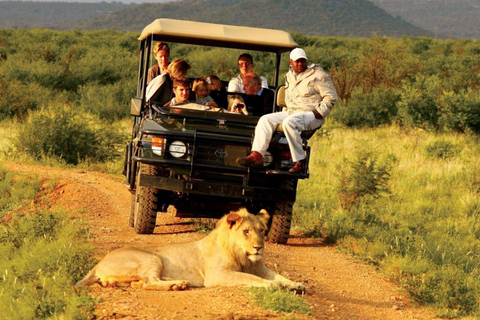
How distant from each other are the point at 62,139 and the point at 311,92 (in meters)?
7.95

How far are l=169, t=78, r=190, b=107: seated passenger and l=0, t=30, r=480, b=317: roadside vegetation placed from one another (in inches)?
91.6

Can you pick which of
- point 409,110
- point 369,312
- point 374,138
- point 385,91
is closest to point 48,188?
point 369,312

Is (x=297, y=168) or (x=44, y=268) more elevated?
(x=297, y=168)

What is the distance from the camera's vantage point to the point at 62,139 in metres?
15.4

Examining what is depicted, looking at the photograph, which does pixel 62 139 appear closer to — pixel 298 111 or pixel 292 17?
pixel 298 111

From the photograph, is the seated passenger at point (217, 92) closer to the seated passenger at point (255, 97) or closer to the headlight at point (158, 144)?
the seated passenger at point (255, 97)

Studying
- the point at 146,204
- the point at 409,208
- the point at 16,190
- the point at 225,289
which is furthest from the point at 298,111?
the point at 16,190

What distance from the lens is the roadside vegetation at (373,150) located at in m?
8.66

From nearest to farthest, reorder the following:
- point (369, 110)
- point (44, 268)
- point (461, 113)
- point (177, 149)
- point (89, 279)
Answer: point (89, 279) → point (44, 268) → point (177, 149) → point (461, 113) → point (369, 110)

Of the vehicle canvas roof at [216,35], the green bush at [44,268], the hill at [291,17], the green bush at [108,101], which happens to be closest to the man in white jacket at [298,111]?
the vehicle canvas roof at [216,35]

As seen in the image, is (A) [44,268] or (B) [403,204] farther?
(B) [403,204]

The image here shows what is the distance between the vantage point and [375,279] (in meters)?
7.69

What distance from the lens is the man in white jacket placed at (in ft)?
26.1

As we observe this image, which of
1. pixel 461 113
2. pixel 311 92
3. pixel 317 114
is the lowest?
pixel 461 113
